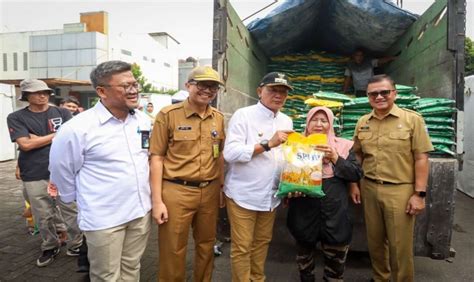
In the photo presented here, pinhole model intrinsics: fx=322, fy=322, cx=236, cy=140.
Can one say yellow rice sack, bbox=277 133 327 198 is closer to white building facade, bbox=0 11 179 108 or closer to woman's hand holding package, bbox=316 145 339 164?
woman's hand holding package, bbox=316 145 339 164

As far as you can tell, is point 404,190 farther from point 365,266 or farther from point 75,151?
point 75,151

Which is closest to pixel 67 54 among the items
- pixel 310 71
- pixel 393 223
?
pixel 310 71

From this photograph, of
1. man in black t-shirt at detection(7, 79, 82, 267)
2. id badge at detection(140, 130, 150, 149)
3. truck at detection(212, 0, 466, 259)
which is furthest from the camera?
man in black t-shirt at detection(7, 79, 82, 267)

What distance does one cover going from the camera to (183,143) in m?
2.22

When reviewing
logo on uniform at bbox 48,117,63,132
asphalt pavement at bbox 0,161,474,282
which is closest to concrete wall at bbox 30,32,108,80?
asphalt pavement at bbox 0,161,474,282

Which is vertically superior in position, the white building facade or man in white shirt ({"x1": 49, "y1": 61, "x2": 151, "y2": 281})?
the white building facade

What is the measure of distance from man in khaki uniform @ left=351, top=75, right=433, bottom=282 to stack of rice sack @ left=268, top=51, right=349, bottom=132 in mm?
2614

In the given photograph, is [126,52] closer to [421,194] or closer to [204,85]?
[204,85]

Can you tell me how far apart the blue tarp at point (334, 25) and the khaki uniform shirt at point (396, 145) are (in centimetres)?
206

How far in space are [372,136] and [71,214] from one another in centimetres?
293

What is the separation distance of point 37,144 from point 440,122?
370 centimetres

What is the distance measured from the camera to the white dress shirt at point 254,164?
7.50 ft

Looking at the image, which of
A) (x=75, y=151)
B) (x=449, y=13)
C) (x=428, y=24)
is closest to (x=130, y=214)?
(x=75, y=151)

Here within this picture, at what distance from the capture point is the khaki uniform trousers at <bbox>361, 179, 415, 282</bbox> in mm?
2398
